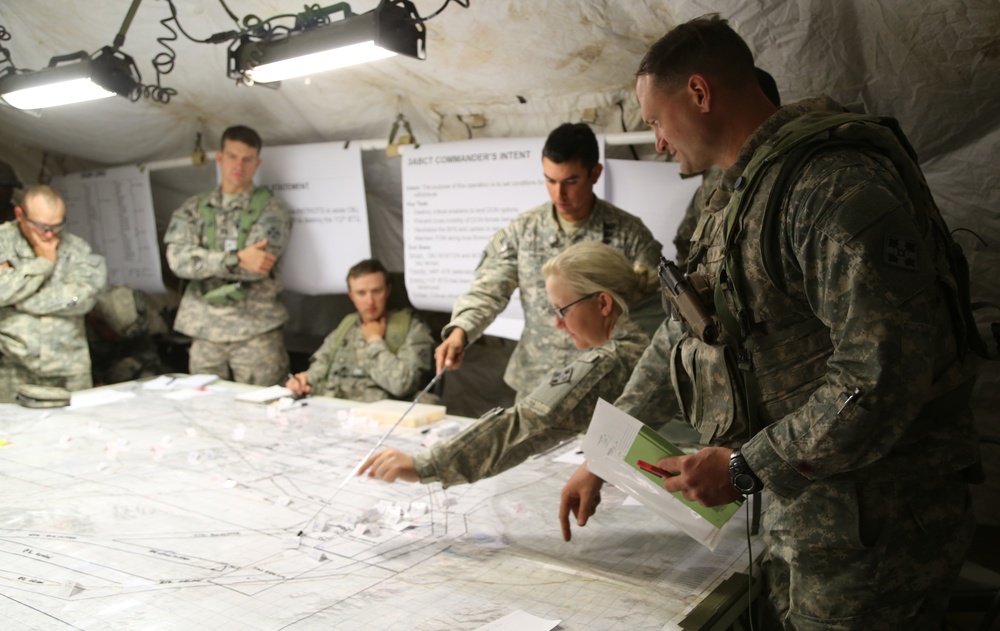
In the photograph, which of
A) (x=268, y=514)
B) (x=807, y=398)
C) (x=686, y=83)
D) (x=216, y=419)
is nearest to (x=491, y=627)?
(x=807, y=398)

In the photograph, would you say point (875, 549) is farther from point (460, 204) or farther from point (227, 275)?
point (227, 275)

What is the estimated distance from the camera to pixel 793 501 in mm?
1397

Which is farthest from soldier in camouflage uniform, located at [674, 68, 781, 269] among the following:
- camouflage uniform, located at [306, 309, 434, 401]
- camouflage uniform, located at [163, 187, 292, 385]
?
camouflage uniform, located at [163, 187, 292, 385]

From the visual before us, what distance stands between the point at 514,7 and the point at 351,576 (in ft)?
7.76

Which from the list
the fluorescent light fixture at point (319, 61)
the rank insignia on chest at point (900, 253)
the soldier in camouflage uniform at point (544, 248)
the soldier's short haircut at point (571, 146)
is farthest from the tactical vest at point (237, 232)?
the rank insignia on chest at point (900, 253)

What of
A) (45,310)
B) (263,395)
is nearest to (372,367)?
(263,395)

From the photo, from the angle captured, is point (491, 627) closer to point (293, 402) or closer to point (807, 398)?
point (807, 398)

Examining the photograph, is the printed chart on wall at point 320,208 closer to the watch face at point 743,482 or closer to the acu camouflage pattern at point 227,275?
the acu camouflage pattern at point 227,275

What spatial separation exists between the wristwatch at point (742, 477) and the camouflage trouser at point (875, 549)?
12 centimetres

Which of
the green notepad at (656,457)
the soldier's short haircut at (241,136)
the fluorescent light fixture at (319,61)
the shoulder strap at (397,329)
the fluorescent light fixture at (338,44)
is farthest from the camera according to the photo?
the soldier's short haircut at (241,136)

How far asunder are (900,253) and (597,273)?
104 centimetres

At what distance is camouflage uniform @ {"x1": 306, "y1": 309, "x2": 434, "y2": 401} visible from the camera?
3898mm

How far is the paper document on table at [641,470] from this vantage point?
1.54 meters

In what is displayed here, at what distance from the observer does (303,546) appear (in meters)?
1.82
